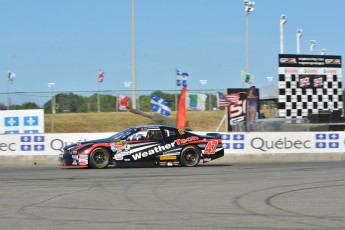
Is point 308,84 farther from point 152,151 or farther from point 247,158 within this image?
point 152,151

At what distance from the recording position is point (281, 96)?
27.5m

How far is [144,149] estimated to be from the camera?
16.2m

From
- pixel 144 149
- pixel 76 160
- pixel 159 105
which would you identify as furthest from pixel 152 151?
pixel 159 105

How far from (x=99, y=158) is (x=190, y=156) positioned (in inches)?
111

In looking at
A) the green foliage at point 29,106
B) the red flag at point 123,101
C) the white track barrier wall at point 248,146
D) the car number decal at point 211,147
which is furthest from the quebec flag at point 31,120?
the car number decal at point 211,147

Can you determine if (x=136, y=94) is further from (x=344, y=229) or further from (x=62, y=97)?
(x=344, y=229)

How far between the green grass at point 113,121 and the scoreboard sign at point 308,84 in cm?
424

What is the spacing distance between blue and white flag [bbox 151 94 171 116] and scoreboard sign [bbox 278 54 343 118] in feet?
21.4

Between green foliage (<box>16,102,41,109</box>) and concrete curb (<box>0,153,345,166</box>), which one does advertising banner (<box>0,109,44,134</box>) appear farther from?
concrete curb (<box>0,153,345,166</box>)

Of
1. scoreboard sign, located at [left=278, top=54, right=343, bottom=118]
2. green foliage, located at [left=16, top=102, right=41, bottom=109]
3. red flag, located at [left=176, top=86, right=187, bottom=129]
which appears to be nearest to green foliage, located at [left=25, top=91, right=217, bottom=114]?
green foliage, located at [left=16, top=102, right=41, bottom=109]

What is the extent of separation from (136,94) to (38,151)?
18.6 ft

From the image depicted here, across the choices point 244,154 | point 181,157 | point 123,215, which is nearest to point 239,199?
point 123,215

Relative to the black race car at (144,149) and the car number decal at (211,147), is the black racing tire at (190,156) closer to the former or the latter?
Answer: the black race car at (144,149)

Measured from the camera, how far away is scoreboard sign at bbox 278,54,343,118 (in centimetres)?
2767
